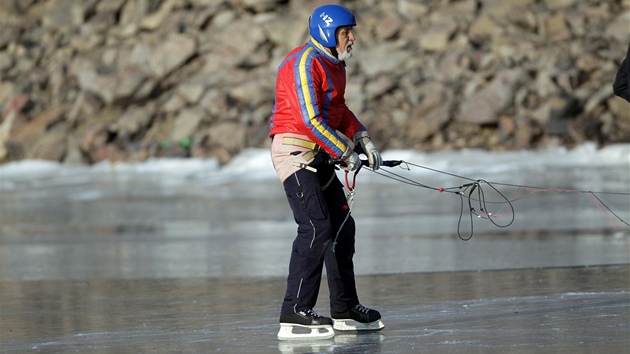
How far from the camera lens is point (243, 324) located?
23.6 feet

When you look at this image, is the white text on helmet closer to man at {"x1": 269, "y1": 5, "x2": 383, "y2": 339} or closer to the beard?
man at {"x1": 269, "y1": 5, "x2": 383, "y2": 339}

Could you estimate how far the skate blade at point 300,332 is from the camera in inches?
260

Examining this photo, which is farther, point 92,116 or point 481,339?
point 92,116

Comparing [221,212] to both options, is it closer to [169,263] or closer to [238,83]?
[169,263]

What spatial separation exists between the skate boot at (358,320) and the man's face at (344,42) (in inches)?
57.4

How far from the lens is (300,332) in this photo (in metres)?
6.62

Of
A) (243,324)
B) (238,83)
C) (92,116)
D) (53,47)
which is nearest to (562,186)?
(243,324)

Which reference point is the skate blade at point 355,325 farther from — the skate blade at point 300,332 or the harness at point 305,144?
the harness at point 305,144

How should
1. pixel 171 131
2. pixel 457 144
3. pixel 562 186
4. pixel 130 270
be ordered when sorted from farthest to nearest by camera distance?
pixel 171 131
pixel 457 144
pixel 562 186
pixel 130 270

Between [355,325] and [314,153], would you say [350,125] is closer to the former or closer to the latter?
[314,153]

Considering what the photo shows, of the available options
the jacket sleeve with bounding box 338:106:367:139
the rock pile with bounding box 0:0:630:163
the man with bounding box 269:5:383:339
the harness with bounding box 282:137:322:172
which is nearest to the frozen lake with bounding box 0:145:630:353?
the man with bounding box 269:5:383:339

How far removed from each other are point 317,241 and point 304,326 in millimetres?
481

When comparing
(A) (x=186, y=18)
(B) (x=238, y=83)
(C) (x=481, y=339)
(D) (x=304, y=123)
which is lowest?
(C) (x=481, y=339)

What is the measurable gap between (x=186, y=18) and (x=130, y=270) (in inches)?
874
